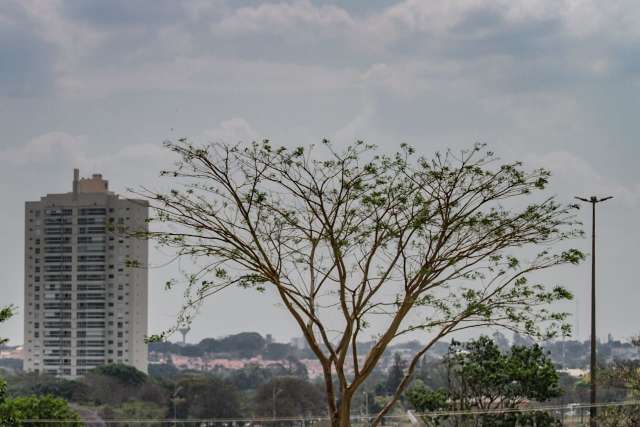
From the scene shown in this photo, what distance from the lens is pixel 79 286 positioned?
7912 centimetres

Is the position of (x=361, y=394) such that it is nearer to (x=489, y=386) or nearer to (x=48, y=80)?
(x=48, y=80)

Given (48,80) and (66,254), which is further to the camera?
(66,254)

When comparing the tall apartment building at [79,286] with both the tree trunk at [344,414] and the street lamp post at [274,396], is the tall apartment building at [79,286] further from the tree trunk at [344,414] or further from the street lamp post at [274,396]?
the tree trunk at [344,414]

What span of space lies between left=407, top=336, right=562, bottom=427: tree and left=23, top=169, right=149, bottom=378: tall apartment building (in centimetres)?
6133

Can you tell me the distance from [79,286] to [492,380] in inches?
2573

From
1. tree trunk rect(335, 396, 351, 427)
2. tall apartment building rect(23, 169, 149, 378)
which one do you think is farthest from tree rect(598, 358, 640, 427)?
tall apartment building rect(23, 169, 149, 378)

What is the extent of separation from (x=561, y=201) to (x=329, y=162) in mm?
1940

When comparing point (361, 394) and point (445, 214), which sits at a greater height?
point (445, 214)

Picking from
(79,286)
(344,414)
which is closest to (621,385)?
(344,414)

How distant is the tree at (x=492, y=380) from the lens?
16.9 metres

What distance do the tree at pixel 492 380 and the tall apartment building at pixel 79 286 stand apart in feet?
201

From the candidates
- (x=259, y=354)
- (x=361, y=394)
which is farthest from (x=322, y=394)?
(x=259, y=354)

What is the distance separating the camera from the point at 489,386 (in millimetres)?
17281

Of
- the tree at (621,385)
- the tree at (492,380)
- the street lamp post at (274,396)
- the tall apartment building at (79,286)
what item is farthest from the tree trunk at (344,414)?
the tall apartment building at (79,286)
